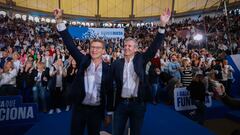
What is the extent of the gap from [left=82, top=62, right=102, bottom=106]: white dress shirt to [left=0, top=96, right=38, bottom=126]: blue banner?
3.49 meters

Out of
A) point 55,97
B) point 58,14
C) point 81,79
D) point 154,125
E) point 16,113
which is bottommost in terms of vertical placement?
point 154,125

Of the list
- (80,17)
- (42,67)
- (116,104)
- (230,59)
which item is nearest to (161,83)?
(230,59)

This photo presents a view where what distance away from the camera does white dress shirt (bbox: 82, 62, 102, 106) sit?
308cm

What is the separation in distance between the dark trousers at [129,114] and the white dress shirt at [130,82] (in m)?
0.12

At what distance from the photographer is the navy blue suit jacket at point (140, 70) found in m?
3.33

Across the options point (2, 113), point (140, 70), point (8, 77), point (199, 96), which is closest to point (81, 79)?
point (140, 70)

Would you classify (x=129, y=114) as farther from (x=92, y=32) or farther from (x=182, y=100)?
(x=92, y=32)

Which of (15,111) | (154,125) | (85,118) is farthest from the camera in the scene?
(154,125)

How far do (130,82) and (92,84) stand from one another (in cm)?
53

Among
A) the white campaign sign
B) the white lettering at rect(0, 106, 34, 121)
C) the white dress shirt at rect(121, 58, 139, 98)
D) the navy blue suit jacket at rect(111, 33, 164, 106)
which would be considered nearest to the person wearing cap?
the white campaign sign

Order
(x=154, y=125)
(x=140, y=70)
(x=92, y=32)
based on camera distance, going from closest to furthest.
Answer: (x=140, y=70) < (x=154, y=125) < (x=92, y=32)

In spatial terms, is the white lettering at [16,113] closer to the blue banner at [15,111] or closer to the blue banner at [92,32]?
the blue banner at [15,111]

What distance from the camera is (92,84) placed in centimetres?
311

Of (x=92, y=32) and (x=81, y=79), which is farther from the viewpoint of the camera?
(x=92, y=32)
